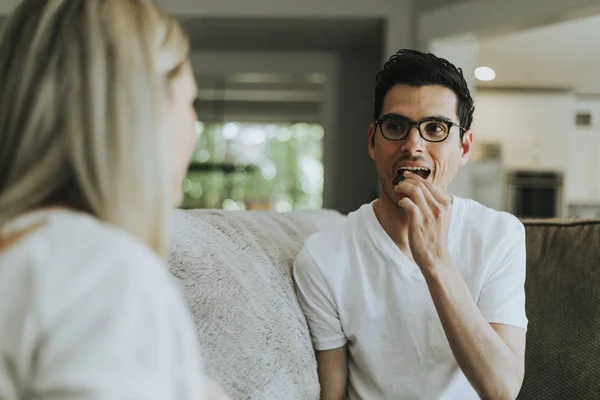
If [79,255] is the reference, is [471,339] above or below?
below

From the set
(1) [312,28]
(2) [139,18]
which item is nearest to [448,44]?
(1) [312,28]

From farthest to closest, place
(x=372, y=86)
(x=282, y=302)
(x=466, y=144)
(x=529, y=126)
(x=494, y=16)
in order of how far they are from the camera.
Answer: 1. (x=529, y=126)
2. (x=372, y=86)
3. (x=494, y=16)
4. (x=466, y=144)
5. (x=282, y=302)

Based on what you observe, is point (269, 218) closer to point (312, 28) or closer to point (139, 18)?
point (139, 18)

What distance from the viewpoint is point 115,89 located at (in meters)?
0.64

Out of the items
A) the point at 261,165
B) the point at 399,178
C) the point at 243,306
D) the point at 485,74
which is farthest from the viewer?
the point at 261,165

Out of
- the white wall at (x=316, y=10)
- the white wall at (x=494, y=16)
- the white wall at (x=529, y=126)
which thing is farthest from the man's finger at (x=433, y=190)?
the white wall at (x=529, y=126)

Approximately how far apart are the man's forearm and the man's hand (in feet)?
0.09

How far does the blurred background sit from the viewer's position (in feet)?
14.9

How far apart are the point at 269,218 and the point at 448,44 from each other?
3131 mm

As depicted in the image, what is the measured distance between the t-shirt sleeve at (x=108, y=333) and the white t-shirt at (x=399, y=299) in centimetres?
89

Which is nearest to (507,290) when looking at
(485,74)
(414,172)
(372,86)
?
(414,172)

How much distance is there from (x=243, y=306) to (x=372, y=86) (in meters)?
4.71

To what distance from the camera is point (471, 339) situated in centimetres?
129

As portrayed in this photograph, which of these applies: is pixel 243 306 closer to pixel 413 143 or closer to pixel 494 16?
pixel 413 143
